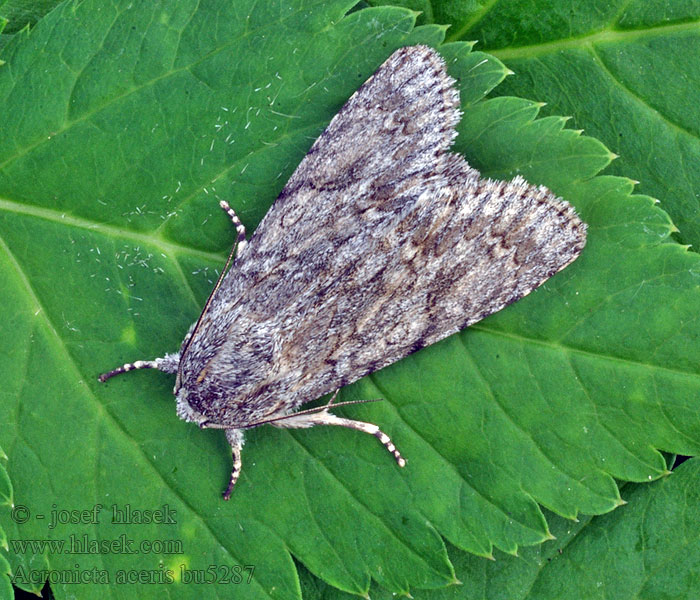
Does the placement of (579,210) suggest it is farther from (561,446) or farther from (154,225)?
(154,225)

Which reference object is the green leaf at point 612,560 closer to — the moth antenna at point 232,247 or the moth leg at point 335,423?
the moth leg at point 335,423

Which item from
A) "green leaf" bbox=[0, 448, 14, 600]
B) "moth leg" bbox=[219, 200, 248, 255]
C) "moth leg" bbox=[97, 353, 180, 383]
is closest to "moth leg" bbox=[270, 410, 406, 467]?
"moth leg" bbox=[97, 353, 180, 383]

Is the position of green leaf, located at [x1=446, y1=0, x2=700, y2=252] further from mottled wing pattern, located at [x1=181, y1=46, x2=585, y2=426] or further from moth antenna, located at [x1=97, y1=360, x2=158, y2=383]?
moth antenna, located at [x1=97, y1=360, x2=158, y2=383]

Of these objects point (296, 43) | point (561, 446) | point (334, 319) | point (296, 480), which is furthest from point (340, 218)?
point (561, 446)

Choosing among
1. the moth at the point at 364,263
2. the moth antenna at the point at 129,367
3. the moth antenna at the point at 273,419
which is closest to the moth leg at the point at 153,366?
the moth antenna at the point at 129,367

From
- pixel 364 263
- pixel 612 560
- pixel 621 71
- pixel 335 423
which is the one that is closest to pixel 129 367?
pixel 335 423

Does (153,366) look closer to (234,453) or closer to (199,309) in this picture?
(199,309)
